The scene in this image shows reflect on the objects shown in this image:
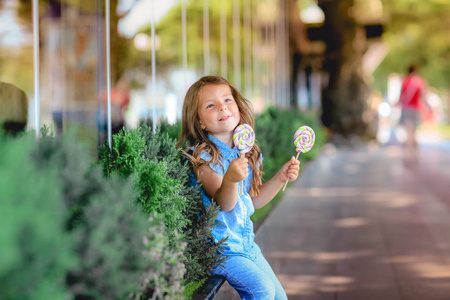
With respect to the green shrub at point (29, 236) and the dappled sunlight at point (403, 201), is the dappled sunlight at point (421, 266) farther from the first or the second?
the green shrub at point (29, 236)

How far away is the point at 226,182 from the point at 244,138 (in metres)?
0.29

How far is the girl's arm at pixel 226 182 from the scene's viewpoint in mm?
2762

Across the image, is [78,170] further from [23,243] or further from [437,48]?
[437,48]

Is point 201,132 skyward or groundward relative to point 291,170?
skyward

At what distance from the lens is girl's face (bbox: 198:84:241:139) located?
3.19 metres

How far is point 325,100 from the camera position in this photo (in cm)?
1984

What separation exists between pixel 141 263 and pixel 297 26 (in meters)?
17.4

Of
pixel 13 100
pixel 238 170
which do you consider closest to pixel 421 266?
pixel 238 170

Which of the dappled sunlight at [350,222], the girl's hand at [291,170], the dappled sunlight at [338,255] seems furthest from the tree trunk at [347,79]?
the girl's hand at [291,170]

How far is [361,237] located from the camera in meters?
6.24

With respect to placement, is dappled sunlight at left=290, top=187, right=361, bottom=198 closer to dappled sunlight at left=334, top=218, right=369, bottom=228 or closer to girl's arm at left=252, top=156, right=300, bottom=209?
dappled sunlight at left=334, top=218, right=369, bottom=228

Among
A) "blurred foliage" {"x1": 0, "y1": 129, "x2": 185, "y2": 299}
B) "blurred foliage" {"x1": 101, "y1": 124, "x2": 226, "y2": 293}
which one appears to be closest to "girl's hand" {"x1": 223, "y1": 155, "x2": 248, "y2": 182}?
"blurred foliage" {"x1": 101, "y1": 124, "x2": 226, "y2": 293}

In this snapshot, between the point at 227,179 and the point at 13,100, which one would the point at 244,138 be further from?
the point at 13,100

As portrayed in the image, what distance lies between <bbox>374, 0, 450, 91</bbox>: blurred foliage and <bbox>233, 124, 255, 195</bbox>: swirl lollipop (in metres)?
18.6
